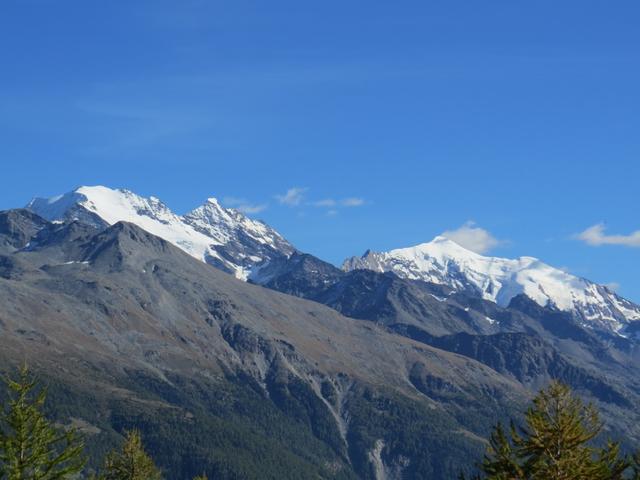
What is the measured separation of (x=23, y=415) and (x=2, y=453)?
2203mm

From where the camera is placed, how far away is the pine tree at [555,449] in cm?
5131

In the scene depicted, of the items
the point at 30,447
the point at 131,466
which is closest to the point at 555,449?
the point at 30,447

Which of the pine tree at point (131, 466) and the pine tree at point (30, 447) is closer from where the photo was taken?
the pine tree at point (30, 447)

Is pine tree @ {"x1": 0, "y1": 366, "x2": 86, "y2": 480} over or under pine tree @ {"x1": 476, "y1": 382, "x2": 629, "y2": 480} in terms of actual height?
under

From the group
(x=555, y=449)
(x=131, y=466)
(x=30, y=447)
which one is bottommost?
(x=30, y=447)

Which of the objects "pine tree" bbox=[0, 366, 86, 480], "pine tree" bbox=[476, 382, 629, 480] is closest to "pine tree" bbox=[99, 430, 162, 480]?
"pine tree" bbox=[0, 366, 86, 480]

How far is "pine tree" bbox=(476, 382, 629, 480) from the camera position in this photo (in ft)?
168

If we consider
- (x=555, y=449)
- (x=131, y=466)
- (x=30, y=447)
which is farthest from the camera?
(x=131, y=466)

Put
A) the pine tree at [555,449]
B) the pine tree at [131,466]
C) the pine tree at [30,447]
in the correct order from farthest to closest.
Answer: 1. the pine tree at [131,466]
2. the pine tree at [30,447]
3. the pine tree at [555,449]

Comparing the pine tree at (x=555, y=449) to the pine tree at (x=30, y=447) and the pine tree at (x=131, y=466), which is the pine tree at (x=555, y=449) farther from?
the pine tree at (x=131, y=466)

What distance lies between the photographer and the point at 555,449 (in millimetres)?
52594

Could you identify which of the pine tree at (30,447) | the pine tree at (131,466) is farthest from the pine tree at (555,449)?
the pine tree at (131,466)

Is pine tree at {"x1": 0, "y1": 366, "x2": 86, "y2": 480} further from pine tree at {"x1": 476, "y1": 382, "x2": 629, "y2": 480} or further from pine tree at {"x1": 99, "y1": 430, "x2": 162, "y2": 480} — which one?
pine tree at {"x1": 99, "y1": 430, "x2": 162, "y2": 480}

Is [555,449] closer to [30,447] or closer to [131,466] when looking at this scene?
[30,447]
